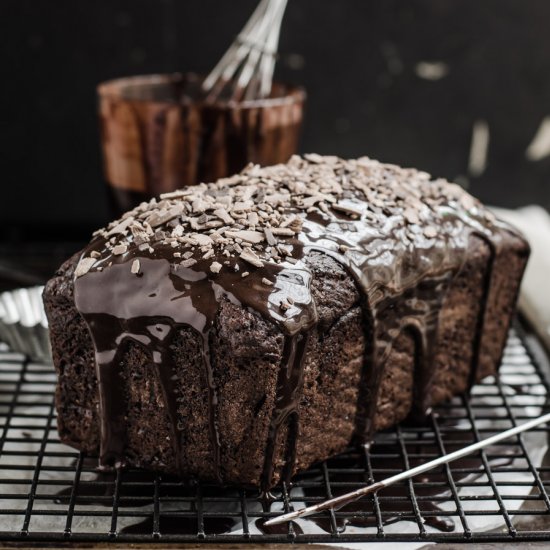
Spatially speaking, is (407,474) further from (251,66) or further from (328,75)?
(328,75)

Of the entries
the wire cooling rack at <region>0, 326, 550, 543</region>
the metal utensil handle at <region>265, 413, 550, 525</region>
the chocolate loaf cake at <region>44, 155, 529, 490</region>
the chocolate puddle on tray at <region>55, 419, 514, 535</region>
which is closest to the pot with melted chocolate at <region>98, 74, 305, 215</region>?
the chocolate loaf cake at <region>44, 155, 529, 490</region>

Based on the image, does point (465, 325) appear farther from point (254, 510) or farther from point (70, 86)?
point (70, 86)

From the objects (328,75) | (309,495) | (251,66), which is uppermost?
(251,66)

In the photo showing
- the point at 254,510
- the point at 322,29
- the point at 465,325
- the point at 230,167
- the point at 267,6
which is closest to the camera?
the point at 254,510

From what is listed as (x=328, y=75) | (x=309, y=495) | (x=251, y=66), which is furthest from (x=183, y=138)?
(x=309, y=495)

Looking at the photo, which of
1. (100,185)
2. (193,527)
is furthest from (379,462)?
(100,185)

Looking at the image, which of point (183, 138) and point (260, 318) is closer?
point (260, 318)

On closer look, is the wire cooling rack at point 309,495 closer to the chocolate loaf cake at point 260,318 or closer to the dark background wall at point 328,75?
the chocolate loaf cake at point 260,318
